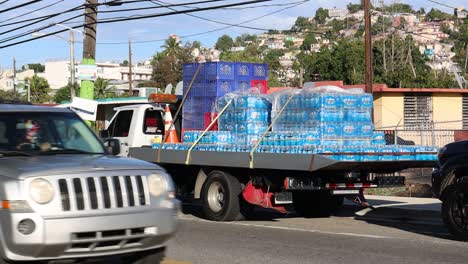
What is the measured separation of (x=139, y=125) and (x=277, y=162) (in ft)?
14.6

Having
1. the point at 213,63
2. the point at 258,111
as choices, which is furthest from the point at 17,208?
the point at 213,63

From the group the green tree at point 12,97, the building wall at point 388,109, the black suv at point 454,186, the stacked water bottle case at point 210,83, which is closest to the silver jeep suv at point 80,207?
the green tree at point 12,97

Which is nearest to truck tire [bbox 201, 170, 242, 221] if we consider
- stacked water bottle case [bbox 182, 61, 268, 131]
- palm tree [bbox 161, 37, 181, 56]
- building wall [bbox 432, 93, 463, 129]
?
stacked water bottle case [bbox 182, 61, 268, 131]

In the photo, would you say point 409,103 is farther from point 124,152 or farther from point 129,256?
point 129,256

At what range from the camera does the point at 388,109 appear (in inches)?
1510

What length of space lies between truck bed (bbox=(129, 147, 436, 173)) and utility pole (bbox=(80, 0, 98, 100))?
8690mm

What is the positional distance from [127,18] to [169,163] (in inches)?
525

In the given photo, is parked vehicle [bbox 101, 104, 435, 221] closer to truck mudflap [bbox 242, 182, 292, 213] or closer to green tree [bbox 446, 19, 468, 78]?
truck mudflap [bbox 242, 182, 292, 213]

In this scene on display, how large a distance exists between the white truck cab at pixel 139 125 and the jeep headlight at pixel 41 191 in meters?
8.97

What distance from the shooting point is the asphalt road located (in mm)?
9219

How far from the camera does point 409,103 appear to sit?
128 feet

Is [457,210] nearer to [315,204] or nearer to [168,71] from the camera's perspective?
[315,204]

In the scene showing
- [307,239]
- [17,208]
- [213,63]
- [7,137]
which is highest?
[213,63]

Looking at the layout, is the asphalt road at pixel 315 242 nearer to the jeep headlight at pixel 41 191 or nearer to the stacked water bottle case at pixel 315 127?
the stacked water bottle case at pixel 315 127
